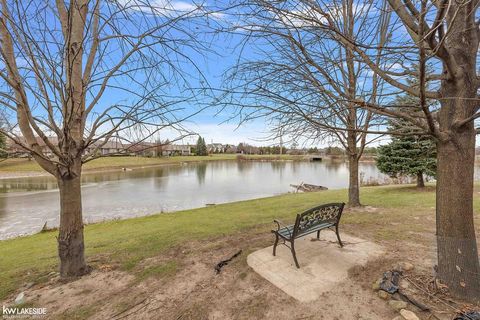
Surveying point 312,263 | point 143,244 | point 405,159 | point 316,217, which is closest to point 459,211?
point 316,217

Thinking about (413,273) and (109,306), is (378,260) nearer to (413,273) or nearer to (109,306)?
(413,273)

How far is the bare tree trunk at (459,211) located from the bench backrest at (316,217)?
4.71 feet

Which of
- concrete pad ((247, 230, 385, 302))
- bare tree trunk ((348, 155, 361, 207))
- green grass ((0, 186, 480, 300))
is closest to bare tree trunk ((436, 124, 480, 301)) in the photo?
concrete pad ((247, 230, 385, 302))

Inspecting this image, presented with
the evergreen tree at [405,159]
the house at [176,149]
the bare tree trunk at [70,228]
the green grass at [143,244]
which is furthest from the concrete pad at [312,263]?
the evergreen tree at [405,159]

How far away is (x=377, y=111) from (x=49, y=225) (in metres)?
11.3

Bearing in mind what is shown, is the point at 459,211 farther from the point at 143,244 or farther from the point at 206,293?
the point at 143,244

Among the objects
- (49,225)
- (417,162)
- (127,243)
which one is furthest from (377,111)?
(49,225)

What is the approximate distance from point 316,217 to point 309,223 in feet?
0.64

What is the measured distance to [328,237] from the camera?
4312 mm

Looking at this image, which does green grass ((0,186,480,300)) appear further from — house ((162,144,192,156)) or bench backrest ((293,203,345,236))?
house ((162,144,192,156))

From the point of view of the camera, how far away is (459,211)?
2.38 metres

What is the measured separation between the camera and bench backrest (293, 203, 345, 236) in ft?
10.5

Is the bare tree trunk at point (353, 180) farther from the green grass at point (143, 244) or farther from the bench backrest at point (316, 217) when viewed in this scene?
the bench backrest at point (316, 217)

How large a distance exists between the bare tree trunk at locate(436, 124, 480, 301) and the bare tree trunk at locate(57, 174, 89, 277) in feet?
13.6
